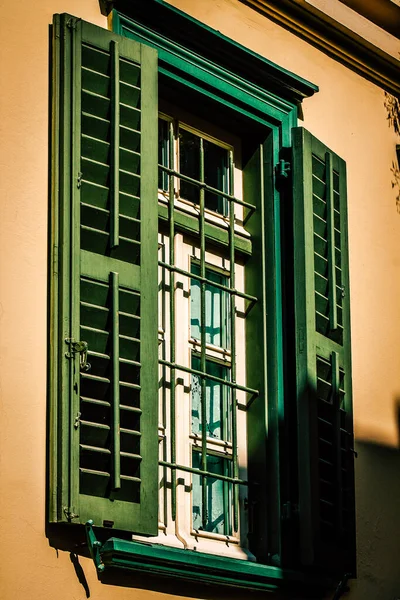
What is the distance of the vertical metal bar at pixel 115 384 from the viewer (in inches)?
236

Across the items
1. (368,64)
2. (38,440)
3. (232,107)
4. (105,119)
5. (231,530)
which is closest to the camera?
(38,440)

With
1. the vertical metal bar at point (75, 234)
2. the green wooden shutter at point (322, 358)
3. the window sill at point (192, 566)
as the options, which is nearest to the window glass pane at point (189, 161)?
the green wooden shutter at point (322, 358)

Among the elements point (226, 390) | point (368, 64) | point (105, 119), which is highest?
point (368, 64)

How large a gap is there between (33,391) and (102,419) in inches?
11.5

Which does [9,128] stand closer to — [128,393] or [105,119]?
[105,119]

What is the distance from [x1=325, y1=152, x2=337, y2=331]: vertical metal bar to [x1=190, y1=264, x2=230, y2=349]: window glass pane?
0.49 m

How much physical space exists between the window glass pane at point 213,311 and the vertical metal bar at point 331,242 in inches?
19.5

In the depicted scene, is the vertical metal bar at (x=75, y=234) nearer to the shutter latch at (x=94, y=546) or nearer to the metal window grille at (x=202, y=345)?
the shutter latch at (x=94, y=546)

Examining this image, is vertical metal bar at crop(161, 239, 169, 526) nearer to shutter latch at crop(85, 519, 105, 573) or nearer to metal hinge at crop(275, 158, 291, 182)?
shutter latch at crop(85, 519, 105, 573)

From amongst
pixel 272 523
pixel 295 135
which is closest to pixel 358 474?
pixel 272 523

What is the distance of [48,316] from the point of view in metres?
6.09

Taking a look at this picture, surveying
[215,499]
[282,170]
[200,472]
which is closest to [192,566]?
[200,472]

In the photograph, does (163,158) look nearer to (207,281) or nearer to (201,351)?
(207,281)

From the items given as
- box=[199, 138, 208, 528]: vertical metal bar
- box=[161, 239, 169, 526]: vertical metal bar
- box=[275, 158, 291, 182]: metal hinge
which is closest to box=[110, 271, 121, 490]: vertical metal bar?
box=[161, 239, 169, 526]: vertical metal bar
